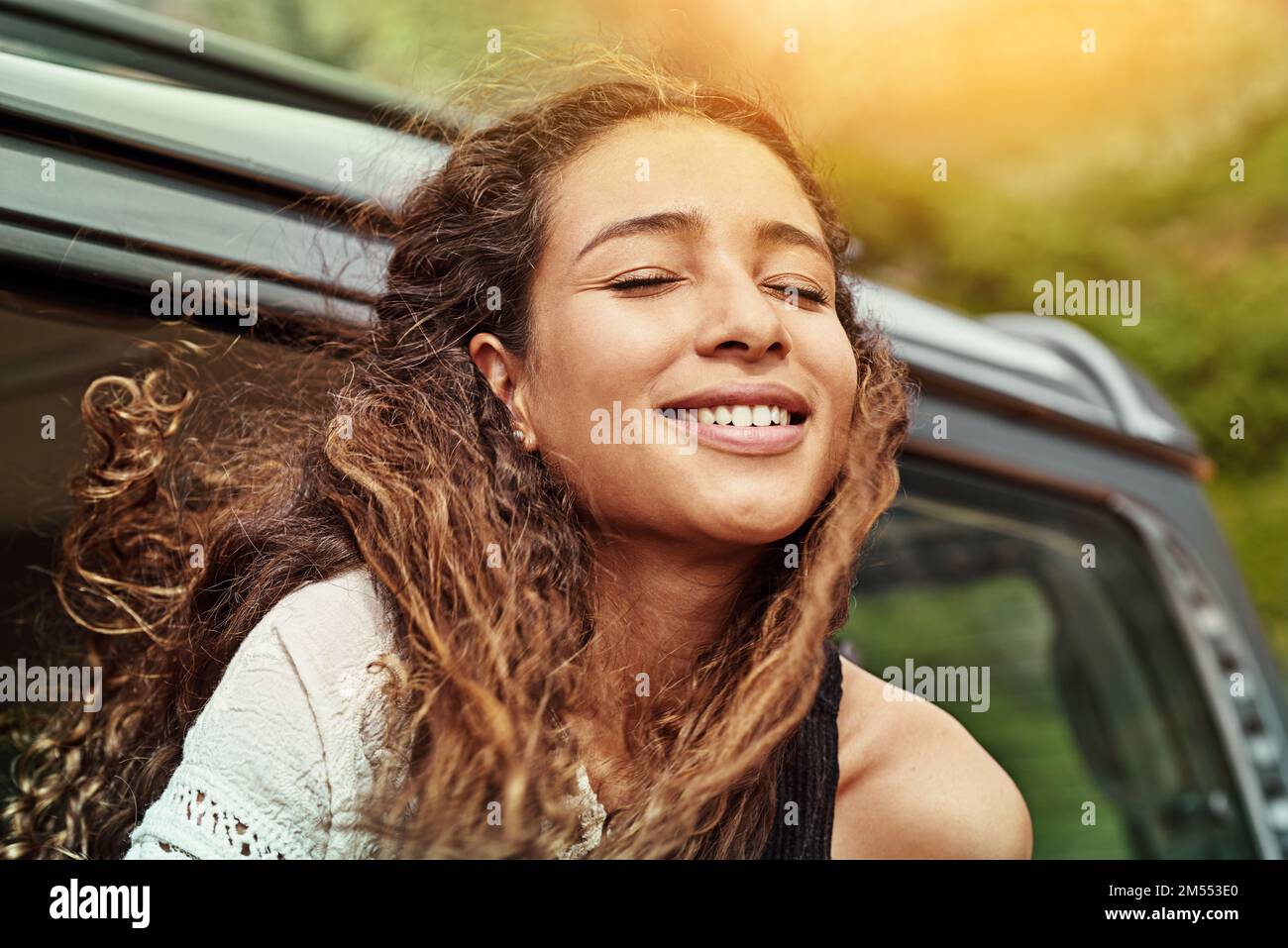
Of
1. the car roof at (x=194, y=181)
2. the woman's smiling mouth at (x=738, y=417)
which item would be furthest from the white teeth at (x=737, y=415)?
the car roof at (x=194, y=181)

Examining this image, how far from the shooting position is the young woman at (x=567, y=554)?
4.33 feet

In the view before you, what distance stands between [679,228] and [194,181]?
0.62 meters

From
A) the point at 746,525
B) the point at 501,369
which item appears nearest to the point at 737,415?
the point at 746,525

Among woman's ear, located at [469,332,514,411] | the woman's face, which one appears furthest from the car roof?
the woman's face

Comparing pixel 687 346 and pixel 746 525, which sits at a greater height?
pixel 687 346

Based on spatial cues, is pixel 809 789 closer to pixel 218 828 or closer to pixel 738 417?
pixel 738 417

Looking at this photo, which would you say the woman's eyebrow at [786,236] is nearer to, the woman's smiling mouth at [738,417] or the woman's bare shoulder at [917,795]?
the woman's smiling mouth at [738,417]

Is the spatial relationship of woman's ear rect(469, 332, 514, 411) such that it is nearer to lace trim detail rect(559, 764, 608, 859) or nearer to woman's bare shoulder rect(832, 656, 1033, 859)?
lace trim detail rect(559, 764, 608, 859)

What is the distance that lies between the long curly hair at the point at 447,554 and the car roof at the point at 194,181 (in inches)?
3.4

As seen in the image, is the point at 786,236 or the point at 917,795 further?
the point at 917,795

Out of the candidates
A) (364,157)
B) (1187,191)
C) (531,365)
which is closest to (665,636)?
(531,365)

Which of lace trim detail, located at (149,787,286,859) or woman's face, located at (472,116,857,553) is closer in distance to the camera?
lace trim detail, located at (149,787,286,859)

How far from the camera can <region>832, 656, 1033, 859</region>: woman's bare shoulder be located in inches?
64.6

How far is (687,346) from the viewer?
1.42 meters
